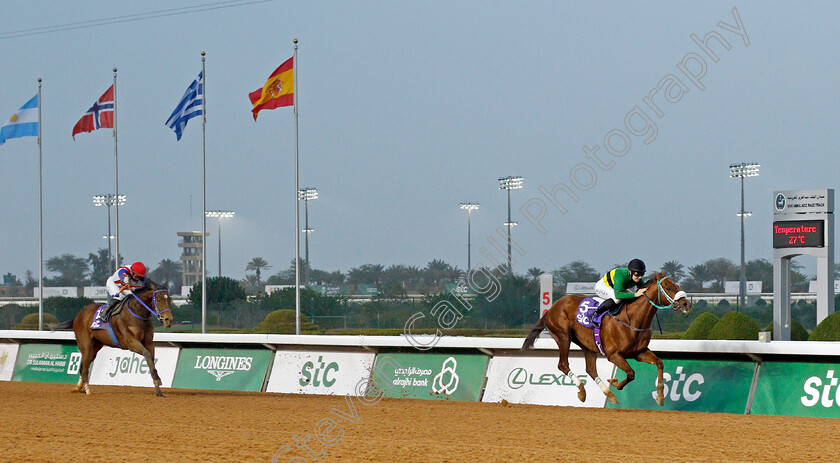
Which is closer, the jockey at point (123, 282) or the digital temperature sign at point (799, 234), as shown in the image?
the jockey at point (123, 282)

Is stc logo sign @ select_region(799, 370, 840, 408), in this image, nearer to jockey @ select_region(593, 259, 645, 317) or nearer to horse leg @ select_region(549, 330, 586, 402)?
jockey @ select_region(593, 259, 645, 317)

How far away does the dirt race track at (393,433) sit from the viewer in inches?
278

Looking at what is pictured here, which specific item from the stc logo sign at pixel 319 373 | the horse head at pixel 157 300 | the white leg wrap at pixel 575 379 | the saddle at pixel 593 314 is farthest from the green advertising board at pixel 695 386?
the horse head at pixel 157 300

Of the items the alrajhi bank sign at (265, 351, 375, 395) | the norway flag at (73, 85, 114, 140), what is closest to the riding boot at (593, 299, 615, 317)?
the alrajhi bank sign at (265, 351, 375, 395)

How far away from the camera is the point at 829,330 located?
1428 cm

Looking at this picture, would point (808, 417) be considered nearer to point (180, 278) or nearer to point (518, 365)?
point (518, 365)

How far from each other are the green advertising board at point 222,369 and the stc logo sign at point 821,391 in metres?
8.04

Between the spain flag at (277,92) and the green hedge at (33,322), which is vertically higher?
the spain flag at (277,92)

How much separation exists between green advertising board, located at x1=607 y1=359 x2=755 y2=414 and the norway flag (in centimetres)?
1675

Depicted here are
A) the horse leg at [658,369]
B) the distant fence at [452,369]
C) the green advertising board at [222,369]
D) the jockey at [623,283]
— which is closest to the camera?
the distant fence at [452,369]

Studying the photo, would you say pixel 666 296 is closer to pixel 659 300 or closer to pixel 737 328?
pixel 659 300

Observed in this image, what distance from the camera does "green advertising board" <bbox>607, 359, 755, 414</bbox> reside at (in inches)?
401

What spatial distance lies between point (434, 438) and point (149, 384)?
29.0ft

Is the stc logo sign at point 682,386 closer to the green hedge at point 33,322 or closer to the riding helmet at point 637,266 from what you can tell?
the riding helmet at point 637,266
